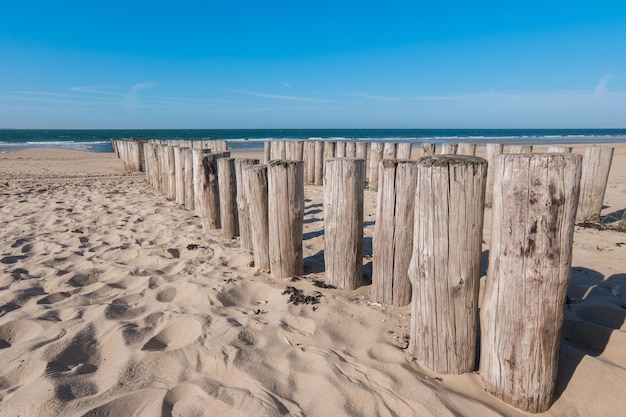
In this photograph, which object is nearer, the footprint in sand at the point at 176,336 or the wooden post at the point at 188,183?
the footprint in sand at the point at 176,336

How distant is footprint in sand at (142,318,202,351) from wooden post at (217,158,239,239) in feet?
7.18

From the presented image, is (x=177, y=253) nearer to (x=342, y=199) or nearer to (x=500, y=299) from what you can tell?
(x=342, y=199)

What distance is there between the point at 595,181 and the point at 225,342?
603 centimetres

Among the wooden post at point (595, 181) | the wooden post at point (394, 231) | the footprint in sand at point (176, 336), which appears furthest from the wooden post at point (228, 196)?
the wooden post at point (595, 181)

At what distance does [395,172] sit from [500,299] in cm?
118

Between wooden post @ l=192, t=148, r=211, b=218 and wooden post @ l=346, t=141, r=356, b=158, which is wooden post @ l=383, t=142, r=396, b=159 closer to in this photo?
wooden post @ l=346, t=141, r=356, b=158

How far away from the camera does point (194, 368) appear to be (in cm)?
229

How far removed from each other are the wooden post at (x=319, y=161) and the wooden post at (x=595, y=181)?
529cm

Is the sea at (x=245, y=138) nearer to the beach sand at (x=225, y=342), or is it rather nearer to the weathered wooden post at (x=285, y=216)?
the beach sand at (x=225, y=342)

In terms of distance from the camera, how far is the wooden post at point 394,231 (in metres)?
2.83

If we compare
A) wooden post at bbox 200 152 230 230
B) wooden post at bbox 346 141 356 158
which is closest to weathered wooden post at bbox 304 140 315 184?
wooden post at bbox 346 141 356 158

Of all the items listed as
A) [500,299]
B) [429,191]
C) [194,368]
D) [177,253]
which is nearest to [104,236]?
[177,253]

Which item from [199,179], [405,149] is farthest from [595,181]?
[199,179]

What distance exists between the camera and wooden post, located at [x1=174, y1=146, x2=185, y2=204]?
22.0 feet
